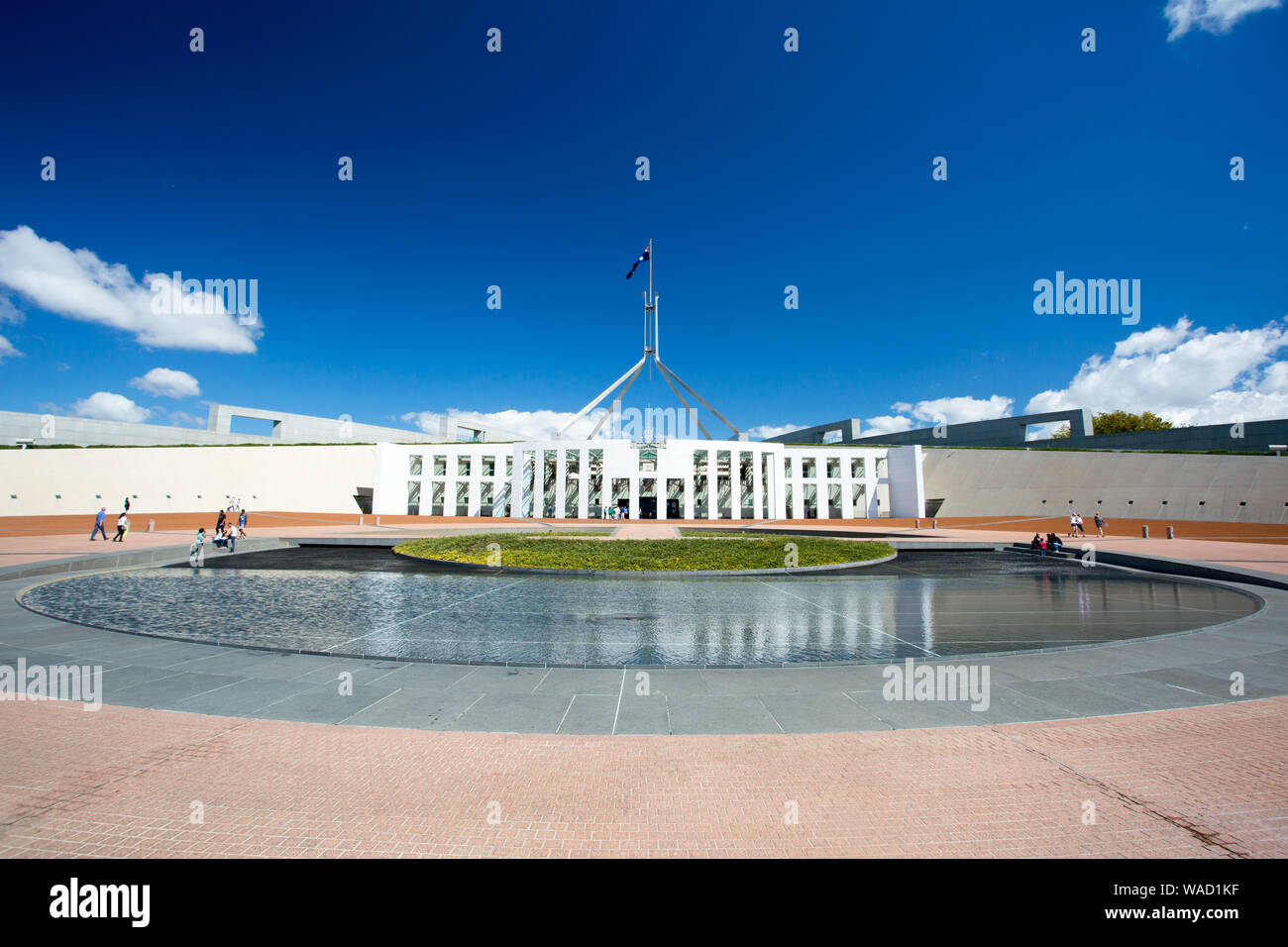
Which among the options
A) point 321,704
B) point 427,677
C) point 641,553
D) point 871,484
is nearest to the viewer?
point 321,704

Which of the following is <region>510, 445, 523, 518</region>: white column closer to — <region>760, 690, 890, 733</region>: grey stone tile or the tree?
<region>760, 690, 890, 733</region>: grey stone tile

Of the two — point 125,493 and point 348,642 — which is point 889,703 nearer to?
point 348,642

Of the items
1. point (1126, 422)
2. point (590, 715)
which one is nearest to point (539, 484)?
point (590, 715)

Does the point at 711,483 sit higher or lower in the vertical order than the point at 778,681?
higher

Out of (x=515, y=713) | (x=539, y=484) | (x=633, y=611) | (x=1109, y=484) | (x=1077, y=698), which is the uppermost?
(x=539, y=484)

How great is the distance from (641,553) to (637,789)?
47.0ft

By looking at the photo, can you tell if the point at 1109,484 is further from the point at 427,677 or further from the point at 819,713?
the point at 427,677

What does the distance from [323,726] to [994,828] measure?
5.39 meters

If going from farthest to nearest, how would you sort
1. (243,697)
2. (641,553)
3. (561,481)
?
(561,481) → (641,553) → (243,697)

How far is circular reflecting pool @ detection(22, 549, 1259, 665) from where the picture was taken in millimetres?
8016

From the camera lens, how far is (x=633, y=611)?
10.8m

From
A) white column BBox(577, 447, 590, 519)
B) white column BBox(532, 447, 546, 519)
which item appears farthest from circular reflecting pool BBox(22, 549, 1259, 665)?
white column BBox(532, 447, 546, 519)

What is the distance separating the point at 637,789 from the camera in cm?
399

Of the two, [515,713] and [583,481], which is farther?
[583,481]
